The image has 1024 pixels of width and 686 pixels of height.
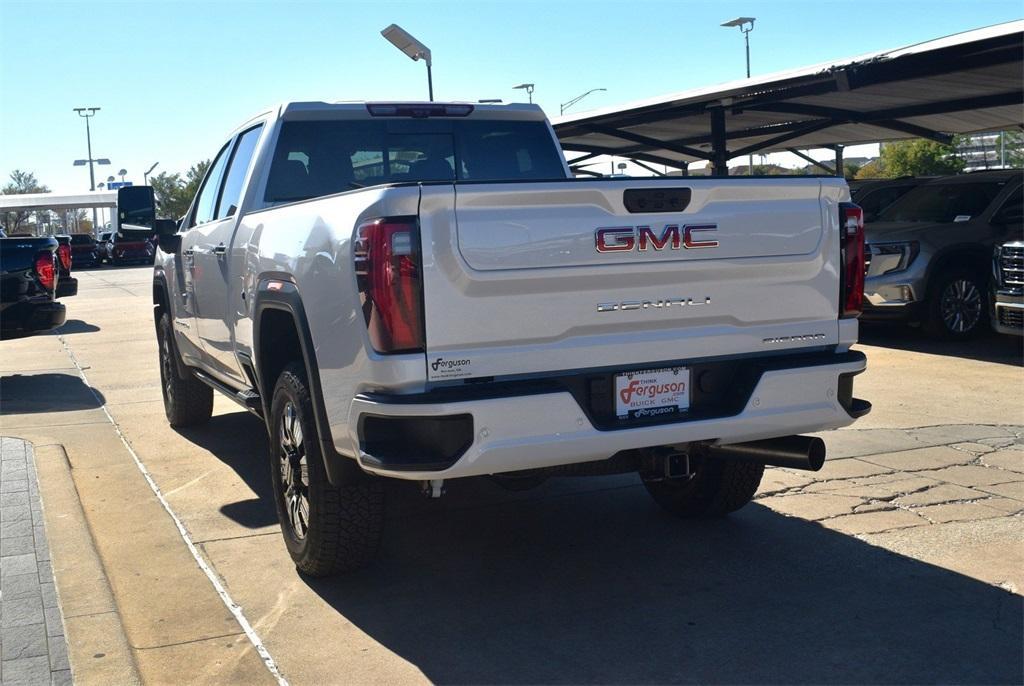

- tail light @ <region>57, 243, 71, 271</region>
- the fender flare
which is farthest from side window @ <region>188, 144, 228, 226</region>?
tail light @ <region>57, 243, 71, 271</region>

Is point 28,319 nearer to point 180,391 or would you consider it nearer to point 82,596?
point 180,391

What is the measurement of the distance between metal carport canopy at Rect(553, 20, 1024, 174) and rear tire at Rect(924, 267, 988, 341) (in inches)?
89.9

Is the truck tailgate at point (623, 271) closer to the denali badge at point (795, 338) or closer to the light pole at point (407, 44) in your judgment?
the denali badge at point (795, 338)

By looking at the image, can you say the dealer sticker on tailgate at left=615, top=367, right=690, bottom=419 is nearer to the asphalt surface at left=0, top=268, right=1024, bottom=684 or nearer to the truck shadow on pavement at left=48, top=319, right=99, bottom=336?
the asphalt surface at left=0, top=268, right=1024, bottom=684

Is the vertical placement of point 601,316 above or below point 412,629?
above

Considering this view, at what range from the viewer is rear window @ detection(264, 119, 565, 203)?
5910 millimetres

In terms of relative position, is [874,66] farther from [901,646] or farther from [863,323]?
[901,646]

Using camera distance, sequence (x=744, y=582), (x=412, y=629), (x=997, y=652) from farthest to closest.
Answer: (x=744, y=582), (x=412, y=629), (x=997, y=652)

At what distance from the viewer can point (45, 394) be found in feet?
33.9

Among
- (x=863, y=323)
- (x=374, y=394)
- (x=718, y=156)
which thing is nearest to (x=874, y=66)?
(x=863, y=323)

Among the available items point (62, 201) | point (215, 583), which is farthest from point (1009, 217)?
point (62, 201)

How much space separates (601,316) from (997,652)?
1.80 m

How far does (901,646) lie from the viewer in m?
3.94

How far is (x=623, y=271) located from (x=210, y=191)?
13.0ft
